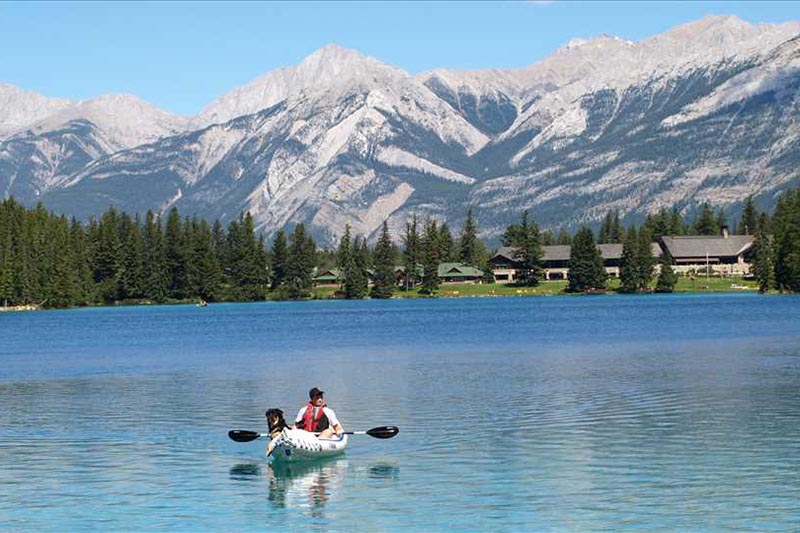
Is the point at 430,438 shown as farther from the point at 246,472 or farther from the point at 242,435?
the point at 246,472

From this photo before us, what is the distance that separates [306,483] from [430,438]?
10479 millimetres

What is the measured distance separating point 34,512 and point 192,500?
5.31 m

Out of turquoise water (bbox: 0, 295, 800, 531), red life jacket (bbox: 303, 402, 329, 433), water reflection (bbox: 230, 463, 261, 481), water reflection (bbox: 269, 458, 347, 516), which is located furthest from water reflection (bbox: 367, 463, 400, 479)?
water reflection (bbox: 230, 463, 261, 481)

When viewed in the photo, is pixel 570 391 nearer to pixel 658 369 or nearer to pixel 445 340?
pixel 658 369

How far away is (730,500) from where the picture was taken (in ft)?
140

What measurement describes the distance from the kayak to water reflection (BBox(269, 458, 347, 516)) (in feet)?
1.06

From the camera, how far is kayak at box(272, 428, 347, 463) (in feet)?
171

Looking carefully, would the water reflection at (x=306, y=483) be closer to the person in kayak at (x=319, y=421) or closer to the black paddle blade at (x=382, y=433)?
the person in kayak at (x=319, y=421)

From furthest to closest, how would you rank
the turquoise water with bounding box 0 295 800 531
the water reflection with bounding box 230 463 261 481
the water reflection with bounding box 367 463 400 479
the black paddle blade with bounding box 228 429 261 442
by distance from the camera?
the black paddle blade with bounding box 228 429 261 442, the water reflection with bounding box 230 463 261 481, the water reflection with bounding box 367 463 400 479, the turquoise water with bounding box 0 295 800 531

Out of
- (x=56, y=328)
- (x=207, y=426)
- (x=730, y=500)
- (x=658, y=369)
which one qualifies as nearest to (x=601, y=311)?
(x=56, y=328)

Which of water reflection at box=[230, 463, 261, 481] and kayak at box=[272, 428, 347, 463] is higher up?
kayak at box=[272, 428, 347, 463]

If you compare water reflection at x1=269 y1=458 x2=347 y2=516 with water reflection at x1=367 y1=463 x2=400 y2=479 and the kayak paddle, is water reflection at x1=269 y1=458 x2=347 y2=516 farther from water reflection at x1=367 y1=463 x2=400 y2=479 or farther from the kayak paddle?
the kayak paddle

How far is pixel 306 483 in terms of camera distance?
49250 mm

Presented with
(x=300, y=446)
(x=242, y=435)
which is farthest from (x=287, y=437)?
(x=242, y=435)
